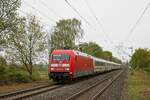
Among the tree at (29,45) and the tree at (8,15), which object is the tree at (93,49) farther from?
the tree at (8,15)

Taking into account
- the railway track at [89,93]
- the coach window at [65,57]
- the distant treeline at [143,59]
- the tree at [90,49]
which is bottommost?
the railway track at [89,93]

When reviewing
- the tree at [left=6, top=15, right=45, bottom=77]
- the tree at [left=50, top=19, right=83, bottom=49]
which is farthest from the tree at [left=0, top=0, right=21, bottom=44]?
the tree at [left=50, top=19, right=83, bottom=49]

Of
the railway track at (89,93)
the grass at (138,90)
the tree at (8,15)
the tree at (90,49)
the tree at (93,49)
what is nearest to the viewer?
the railway track at (89,93)

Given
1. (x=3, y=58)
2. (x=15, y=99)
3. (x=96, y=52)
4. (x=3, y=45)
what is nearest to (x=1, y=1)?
(x=3, y=45)

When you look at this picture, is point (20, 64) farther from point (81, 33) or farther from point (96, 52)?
point (96, 52)

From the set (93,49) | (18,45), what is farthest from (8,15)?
(93,49)

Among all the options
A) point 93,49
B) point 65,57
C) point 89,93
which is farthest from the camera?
point 93,49

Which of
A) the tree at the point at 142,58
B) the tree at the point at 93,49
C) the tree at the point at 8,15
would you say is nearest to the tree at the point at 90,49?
the tree at the point at 93,49

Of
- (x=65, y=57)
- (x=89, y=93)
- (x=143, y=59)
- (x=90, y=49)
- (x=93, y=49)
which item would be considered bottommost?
(x=89, y=93)

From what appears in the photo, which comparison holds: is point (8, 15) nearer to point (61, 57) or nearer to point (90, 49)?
point (61, 57)

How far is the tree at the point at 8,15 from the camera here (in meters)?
25.1

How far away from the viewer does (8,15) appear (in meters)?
25.4

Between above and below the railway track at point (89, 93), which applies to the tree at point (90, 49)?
above

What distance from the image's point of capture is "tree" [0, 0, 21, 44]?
25.1 meters
